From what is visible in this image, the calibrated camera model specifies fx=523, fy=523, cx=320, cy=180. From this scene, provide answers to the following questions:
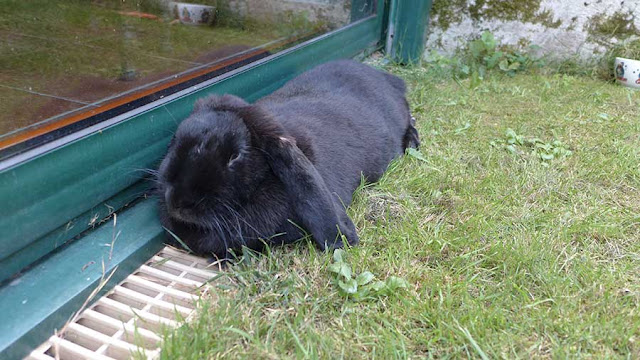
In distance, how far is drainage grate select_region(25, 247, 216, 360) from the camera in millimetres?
1505

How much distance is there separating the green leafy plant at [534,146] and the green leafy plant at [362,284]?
4.72 ft

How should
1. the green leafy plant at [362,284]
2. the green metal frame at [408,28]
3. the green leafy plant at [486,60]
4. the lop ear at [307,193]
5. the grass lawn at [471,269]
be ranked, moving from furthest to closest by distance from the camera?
1. the green metal frame at [408,28]
2. the green leafy plant at [486,60]
3. the lop ear at [307,193]
4. the green leafy plant at [362,284]
5. the grass lawn at [471,269]

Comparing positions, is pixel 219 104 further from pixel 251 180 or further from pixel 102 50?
pixel 102 50

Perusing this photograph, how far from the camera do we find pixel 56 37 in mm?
2070

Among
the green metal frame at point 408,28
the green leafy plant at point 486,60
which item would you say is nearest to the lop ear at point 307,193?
the green leafy plant at point 486,60

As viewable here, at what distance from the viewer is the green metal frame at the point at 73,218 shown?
1595 mm

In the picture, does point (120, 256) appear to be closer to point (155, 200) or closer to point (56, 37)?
point (155, 200)

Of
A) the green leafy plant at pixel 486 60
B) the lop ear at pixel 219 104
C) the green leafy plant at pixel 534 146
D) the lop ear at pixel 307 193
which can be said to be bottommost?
the green leafy plant at pixel 486 60

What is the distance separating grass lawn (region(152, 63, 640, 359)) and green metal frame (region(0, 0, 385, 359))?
42 centimetres

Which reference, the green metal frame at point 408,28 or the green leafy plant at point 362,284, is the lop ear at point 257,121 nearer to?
the green leafy plant at point 362,284

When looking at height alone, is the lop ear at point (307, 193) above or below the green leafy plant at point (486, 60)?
above

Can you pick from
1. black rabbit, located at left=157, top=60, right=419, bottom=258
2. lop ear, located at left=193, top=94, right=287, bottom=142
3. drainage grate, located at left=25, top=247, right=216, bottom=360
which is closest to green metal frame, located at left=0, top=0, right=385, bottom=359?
drainage grate, located at left=25, top=247, right=216, bottom=360

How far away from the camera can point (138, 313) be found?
5.51ft

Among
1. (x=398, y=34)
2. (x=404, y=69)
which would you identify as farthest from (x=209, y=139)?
(x=398, y=34)
